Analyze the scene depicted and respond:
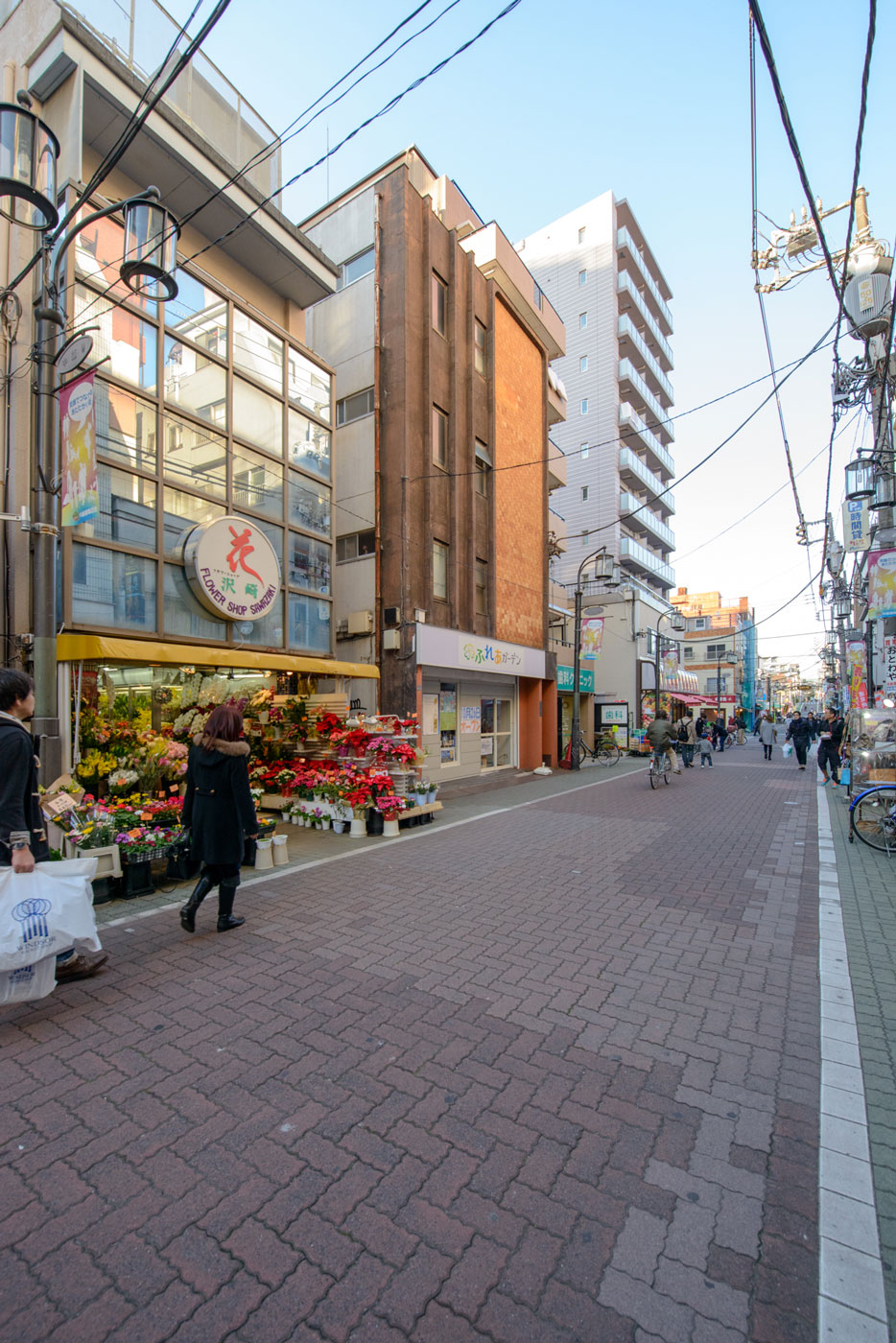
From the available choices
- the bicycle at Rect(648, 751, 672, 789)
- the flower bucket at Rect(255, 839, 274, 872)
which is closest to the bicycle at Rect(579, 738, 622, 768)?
the bicycle at Rect(648, 751, 672, 789)

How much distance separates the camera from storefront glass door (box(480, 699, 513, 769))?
56.4ft

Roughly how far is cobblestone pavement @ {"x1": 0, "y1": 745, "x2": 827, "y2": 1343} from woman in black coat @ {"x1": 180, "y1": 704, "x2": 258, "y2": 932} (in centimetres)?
42

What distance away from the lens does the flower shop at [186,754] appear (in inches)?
245

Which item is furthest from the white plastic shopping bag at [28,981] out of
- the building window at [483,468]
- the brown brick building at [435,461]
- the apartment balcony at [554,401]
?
the apartment balcony at [554,401]

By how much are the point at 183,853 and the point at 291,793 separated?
12.7 feet

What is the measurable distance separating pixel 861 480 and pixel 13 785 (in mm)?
17430

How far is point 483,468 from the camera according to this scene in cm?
1659

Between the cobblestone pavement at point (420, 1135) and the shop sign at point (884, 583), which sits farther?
the shop sign at point (884, 583)

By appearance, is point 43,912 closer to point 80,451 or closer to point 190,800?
point 190,800

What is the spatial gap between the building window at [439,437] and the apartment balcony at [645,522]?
67.9 ft

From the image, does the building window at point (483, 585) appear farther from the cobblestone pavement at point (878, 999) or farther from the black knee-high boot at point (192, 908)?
the black knee-high boot at point (192, 908)

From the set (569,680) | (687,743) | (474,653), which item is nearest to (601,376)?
(569,680)

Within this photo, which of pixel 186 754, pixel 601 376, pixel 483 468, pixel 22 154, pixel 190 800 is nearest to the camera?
pixel 22 154

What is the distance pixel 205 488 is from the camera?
1015cm
